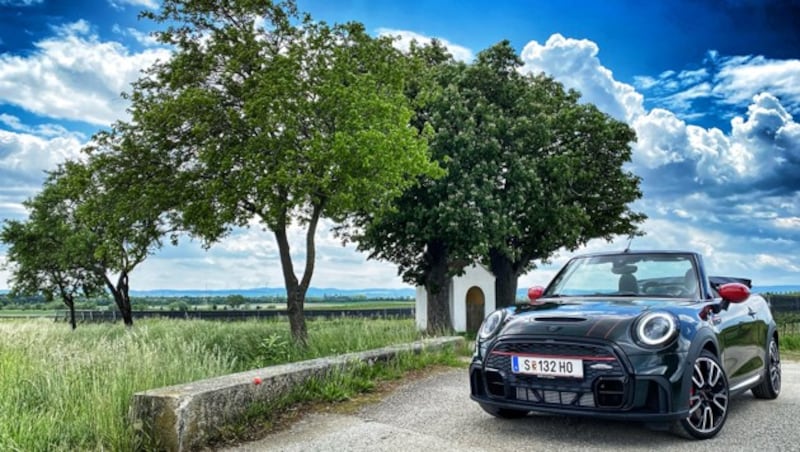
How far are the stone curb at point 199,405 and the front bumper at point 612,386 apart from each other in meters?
2.92

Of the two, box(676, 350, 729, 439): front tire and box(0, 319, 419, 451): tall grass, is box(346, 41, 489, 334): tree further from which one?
box(676, 350, 729, 439): front tire

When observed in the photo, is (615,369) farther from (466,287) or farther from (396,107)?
(466,287)

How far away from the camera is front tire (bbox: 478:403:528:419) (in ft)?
21.5

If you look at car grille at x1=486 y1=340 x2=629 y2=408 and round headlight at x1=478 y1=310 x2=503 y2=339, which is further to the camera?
round headlight at x1=478 y1=310 x2=503 y2=339

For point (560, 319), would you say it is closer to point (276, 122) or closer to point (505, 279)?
point (276, 122)

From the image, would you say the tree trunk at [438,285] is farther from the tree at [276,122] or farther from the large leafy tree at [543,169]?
the tree at [276,122]

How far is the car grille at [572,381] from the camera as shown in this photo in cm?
543

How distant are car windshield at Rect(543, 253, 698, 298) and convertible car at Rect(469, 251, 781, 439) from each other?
0.01 meters

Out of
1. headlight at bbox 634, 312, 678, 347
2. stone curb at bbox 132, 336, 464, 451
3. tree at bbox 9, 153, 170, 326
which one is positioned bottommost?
stone curb at bbox 132, 336, 464, 451

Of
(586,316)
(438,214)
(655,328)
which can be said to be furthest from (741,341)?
(438,214)

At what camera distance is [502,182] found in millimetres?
25594

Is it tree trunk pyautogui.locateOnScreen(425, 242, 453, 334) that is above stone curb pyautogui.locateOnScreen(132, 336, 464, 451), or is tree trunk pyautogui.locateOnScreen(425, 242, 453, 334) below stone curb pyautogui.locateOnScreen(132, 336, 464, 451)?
above

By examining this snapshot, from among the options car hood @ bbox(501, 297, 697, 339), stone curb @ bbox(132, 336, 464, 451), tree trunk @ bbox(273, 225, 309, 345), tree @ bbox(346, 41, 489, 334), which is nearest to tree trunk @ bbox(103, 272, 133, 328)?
tree @ bbox(346, 41, 489, 334)

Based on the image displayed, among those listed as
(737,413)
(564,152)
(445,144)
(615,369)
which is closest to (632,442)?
(615,369)
